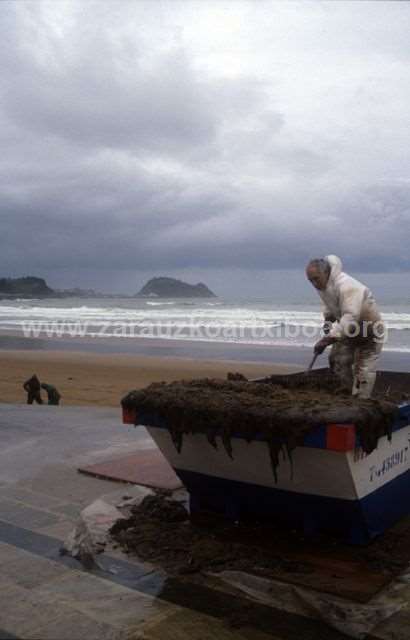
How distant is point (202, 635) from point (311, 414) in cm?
122

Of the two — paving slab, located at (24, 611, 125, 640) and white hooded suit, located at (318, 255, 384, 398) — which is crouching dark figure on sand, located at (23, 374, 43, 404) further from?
paving slab, located at (24, 611, 125, 640)

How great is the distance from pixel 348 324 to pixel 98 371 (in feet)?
49.9

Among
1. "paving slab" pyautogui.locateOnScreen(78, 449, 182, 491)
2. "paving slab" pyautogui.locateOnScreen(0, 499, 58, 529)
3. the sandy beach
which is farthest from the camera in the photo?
the sandy beach

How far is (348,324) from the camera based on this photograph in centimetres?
457

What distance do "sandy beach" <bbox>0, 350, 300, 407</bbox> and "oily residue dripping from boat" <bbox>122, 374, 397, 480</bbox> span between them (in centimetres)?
913

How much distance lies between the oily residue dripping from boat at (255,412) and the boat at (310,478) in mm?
53

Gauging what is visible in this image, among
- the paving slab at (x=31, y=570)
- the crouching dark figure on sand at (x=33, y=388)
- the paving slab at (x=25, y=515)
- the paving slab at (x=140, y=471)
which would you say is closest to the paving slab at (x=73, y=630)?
the paving slab at (x=31, y=570)

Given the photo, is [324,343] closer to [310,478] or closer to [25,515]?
[310,478]

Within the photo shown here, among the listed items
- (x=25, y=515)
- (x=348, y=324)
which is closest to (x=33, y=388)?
(x=25, y=515)

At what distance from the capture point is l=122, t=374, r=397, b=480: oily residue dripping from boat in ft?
11.8

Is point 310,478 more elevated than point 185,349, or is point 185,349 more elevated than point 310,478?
point 310,478

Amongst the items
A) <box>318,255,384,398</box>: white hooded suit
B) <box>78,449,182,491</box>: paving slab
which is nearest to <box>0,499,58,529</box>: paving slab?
<box>78,449,182,491</box>: paving slab

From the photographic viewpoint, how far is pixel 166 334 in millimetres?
32344

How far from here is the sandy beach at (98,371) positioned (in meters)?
14.9
